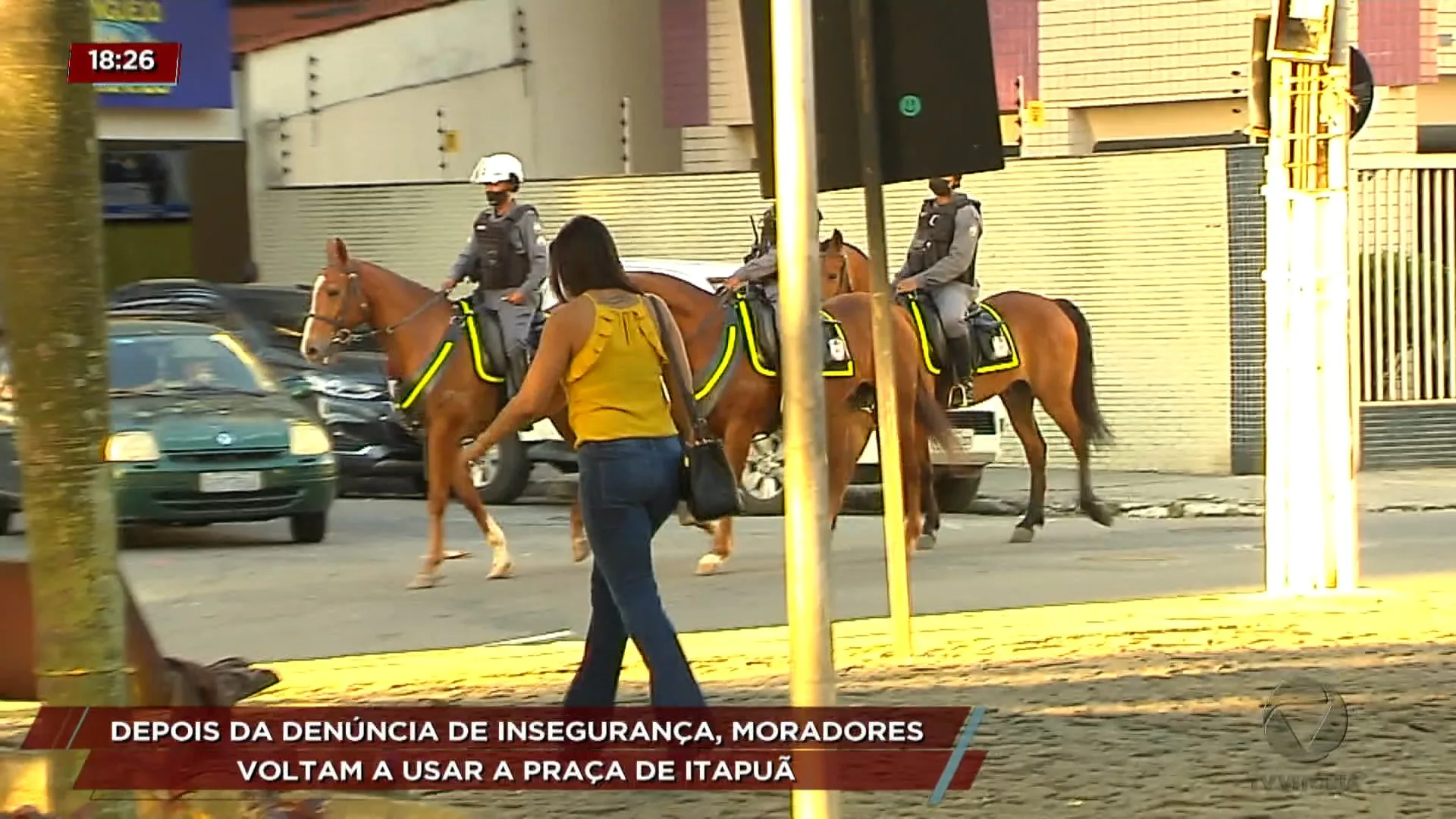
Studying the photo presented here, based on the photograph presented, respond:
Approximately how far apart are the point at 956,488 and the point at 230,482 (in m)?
5.52

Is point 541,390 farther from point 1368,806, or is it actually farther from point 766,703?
point 1368,806

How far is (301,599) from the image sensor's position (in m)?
14.0

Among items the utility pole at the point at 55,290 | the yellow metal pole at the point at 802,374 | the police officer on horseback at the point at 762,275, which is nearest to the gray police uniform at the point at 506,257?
the police officer on horseback at the point at 762,275

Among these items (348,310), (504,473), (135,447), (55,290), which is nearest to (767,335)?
(348,310)

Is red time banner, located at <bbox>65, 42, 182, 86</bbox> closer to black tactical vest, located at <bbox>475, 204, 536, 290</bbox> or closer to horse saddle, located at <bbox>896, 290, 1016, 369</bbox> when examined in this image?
black tactical vest, located at <bbox>475, 204, 536, 290</bbox>

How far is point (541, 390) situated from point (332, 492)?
9547mm

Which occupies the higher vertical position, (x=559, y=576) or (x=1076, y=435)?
(x=1076, y=435)

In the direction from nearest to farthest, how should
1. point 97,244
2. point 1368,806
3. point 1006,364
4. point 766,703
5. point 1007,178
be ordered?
1. point 97,244
2. point 1368,806
3. point 766,703
4. point 1006,364
5. point 1007,178

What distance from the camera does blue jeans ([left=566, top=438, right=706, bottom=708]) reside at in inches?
301

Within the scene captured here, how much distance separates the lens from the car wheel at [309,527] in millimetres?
17109

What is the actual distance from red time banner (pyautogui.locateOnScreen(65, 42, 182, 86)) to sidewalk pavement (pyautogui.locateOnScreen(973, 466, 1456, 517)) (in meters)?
12.1

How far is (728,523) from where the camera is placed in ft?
47.8

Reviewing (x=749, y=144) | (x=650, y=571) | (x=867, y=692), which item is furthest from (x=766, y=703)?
(x=749, y=144)

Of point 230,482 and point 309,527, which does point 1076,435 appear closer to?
point 309,527
